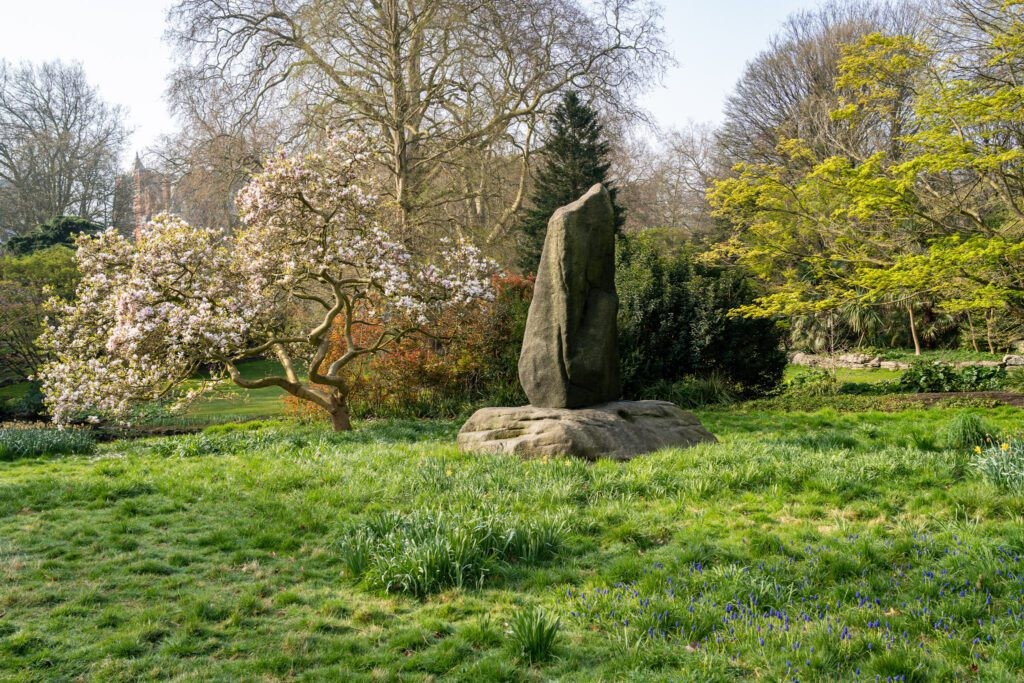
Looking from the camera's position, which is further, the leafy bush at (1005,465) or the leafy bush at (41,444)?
the leafy bush at (41,444)

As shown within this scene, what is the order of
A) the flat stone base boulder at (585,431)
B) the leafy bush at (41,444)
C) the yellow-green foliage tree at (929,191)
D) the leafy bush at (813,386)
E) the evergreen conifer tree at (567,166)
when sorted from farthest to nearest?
the evergreen conifer tree at (567,166) < the leafy bush at (813,386) < the yellow-green foliage tree at (929,191) < the leafy bush at (41,444) < the flat stone base boulder at (585,431)

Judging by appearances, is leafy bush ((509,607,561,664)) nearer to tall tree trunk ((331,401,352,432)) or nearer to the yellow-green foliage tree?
tall tree trunk ((331,401,352,432))

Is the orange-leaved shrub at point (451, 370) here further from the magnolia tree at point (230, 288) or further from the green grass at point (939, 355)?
the green grass at point (939, 355)

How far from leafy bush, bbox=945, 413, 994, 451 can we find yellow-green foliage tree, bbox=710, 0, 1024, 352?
4.90m

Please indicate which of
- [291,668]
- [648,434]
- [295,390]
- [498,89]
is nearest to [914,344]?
[498,89]

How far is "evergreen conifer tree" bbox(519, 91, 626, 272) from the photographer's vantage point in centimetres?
2059

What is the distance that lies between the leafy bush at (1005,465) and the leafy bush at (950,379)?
322 inches

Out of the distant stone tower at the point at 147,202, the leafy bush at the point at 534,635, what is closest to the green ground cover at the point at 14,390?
the distant stone tower at the point at 147,202

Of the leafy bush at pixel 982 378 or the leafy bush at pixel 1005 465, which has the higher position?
the leafy bush at pixel 982 378

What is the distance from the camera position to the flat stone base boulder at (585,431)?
7613mm

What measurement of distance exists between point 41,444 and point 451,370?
7.07 m

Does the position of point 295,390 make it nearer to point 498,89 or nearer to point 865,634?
point 865,634

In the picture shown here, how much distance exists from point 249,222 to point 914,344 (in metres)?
20.8

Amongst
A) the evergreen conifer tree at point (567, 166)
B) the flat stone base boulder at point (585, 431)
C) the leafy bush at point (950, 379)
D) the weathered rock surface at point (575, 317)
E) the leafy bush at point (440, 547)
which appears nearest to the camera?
the leafy bush at point (440, 547)
